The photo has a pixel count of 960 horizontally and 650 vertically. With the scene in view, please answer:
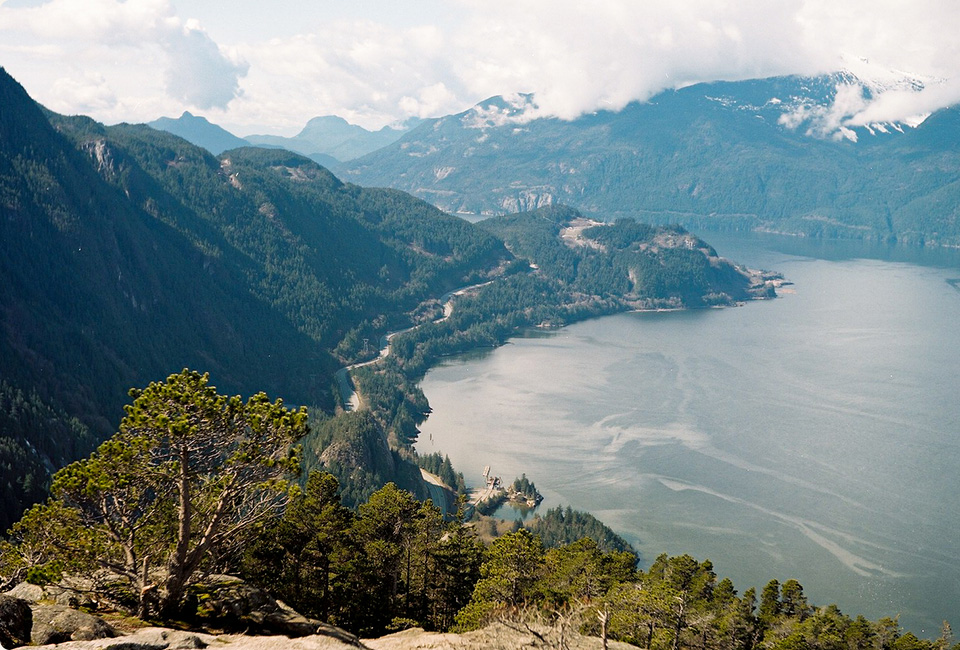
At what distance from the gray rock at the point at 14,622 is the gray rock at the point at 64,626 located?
0.30 meters

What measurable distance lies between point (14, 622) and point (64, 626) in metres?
1.22

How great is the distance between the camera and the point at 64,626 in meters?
18.8

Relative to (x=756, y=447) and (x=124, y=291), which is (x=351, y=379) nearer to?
(x=124, y=291)

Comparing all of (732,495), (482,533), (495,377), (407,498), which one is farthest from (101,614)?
(495,377)

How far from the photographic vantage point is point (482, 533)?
83.5m

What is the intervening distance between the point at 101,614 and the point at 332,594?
1631cm

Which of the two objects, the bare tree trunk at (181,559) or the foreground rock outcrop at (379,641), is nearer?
the foreground rock outcrop at (379,641)

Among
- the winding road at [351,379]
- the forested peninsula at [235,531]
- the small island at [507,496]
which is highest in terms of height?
the forested peninsula at [235,531]

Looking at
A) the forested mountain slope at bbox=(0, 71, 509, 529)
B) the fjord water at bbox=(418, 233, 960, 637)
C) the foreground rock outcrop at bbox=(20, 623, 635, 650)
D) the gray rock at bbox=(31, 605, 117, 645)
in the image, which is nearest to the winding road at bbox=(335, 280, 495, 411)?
the forested mountain slope at bbox=(0, 71, 509, 529)

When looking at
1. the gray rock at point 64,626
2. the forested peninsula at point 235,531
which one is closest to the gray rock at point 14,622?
the forested peninsula at point 235,531

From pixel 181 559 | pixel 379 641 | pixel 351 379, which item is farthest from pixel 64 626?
pixel 351 379

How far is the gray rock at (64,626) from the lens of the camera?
18422 millimetres

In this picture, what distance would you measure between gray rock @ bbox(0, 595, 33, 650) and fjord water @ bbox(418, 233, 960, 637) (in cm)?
6645

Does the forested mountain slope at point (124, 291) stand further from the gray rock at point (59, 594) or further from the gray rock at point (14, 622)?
the gray rock at point (14, 622)
